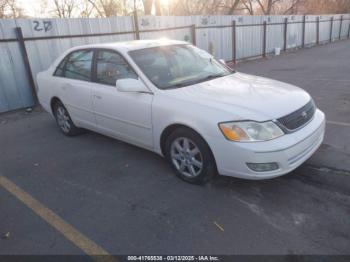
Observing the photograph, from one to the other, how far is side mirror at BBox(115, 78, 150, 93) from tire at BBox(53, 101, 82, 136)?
2.07m

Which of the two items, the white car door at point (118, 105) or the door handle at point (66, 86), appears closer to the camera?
the white car door at point (118, 105)

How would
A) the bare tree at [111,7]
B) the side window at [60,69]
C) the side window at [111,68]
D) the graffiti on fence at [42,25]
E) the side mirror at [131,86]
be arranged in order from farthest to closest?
the bare tree at [111,7], the graffiti on fence at [42,25], the side window at [60,69], the side window at [111,68], the side mirror at [131,86]

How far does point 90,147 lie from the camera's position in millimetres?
5105

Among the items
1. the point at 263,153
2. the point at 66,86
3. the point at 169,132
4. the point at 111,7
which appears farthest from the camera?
the point at 111,7

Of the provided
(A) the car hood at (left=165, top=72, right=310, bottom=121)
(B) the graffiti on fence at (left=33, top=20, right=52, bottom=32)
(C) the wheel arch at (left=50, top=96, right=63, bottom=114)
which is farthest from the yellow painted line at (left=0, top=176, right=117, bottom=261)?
(B) the graffiti on fence at (left=33, top=20, right=52, bottom=32)

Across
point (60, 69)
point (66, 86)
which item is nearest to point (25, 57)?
point (60, 69)

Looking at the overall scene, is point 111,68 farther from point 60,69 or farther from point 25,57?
point 25,57

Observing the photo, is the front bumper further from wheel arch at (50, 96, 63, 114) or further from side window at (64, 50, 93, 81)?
wheel arch at (50, 96, 63, 114)

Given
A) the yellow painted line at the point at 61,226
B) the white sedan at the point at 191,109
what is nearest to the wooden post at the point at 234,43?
the white sedan at the point at 191,109

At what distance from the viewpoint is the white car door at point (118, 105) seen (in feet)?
12.8

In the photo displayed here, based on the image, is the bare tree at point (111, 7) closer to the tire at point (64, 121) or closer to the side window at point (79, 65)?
the tire at point (64, 121)

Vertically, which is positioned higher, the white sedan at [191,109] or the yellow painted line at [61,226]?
the white sedan at [191,109]

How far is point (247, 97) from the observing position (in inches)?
136

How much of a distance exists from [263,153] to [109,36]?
25.7 ft
